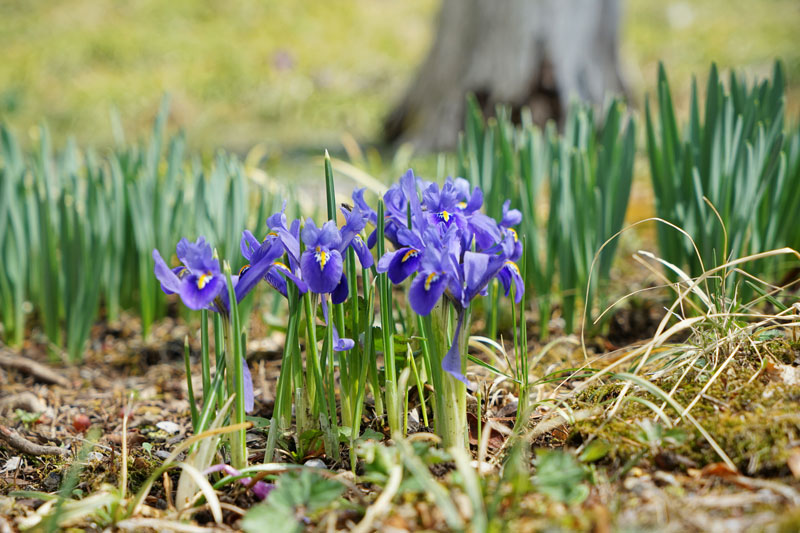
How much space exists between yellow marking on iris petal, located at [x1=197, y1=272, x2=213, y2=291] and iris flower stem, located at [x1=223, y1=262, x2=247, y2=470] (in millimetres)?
34

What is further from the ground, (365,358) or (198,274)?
(198,274)

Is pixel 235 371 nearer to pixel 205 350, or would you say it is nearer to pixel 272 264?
pixel 205 350

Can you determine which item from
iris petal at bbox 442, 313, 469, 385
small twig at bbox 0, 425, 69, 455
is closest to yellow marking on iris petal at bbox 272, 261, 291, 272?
iris petal at bbox 442, 313, 469, 385

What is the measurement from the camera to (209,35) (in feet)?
35.3

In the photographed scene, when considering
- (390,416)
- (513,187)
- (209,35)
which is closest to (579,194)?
(513,187)

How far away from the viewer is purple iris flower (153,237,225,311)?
126cm

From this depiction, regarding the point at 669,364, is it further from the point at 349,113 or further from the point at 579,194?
the point at 349,113

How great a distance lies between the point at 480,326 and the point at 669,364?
995 mm

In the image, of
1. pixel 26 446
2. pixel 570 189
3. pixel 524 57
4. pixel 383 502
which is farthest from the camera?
pixel 524 57

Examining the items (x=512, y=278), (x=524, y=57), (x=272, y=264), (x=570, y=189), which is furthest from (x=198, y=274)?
(x=524, y=57)

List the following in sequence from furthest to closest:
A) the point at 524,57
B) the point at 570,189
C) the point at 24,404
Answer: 1. the point at 524,57
2. the point at 570,189
3. the point at 24,404

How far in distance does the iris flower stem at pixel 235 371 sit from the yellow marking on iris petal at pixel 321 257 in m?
A: 0.18

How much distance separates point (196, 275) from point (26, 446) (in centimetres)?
85

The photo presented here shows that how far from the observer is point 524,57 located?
17.8 ft
